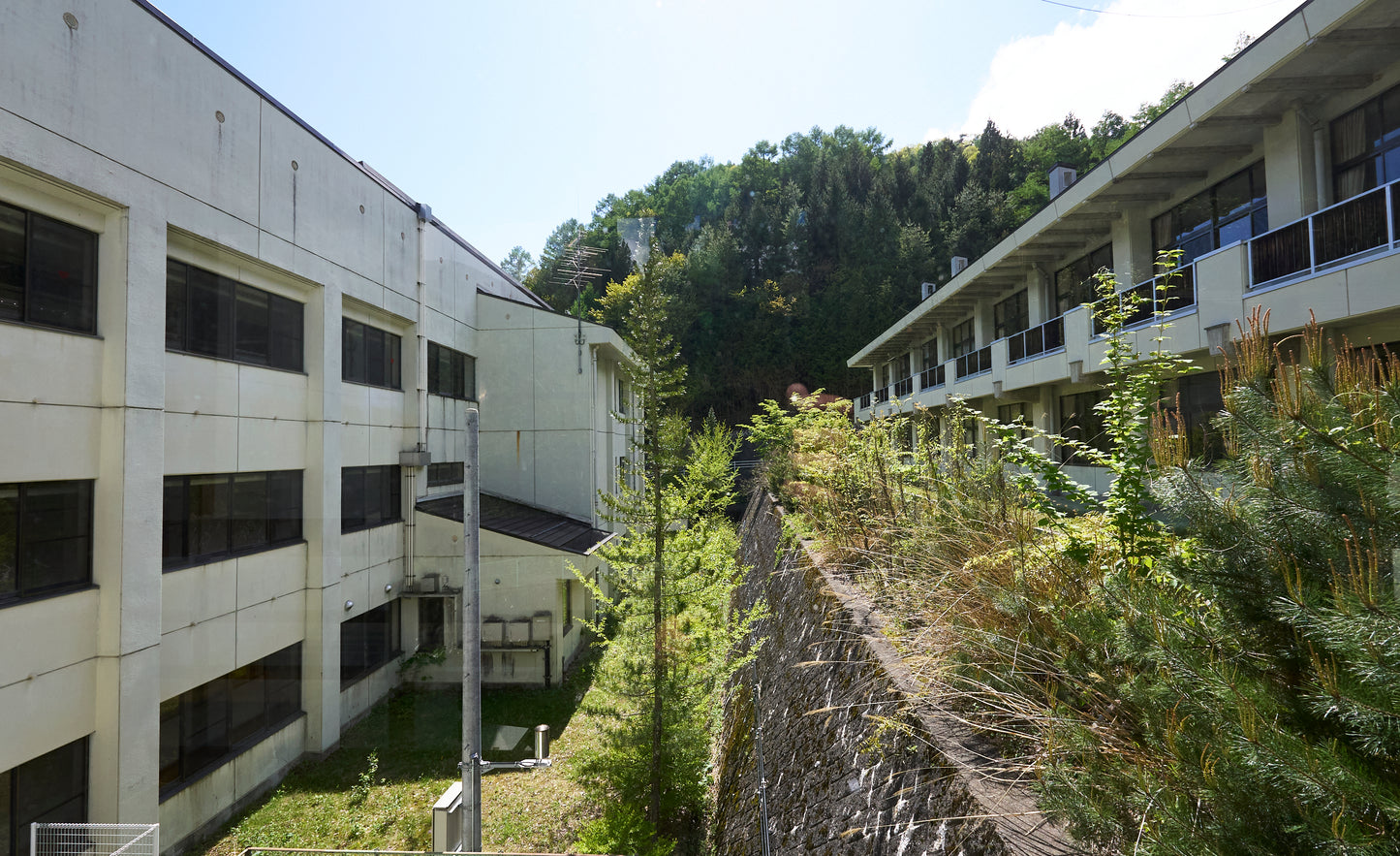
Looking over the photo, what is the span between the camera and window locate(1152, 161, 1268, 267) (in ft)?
25.0

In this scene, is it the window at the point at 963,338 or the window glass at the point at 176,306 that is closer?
the window glass at the point at 176,306

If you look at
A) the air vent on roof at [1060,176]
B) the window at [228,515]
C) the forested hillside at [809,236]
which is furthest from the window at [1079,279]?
the window at [228,515]

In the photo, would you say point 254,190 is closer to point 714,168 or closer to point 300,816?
point 300,816

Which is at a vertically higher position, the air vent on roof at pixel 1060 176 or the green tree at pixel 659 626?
the air vent on roof at pixel 1060 176

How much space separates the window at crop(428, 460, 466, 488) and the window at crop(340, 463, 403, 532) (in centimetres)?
50

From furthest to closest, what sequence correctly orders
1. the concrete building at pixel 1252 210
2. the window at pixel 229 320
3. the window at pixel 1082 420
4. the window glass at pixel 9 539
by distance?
the window at pixel 1082 420, the window at pixel 229 320, the concrete building at pixel 1252 210, the window glass at pixel 9 539

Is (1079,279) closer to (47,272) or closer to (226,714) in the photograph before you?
(47,272)

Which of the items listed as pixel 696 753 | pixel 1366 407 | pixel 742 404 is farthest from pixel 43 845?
pixel 742 404

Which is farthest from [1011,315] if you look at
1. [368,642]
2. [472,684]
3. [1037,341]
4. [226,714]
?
[226,714]

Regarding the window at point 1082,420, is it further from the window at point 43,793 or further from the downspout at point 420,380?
the window at point 43,793

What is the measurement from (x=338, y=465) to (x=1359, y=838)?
9693 millimetres

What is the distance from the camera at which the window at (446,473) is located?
9.59 metres

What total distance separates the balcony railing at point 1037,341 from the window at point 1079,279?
45 cm

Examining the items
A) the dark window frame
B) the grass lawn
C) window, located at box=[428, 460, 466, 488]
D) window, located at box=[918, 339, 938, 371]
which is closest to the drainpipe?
window, located at box=[428, 460, 466, 488]
